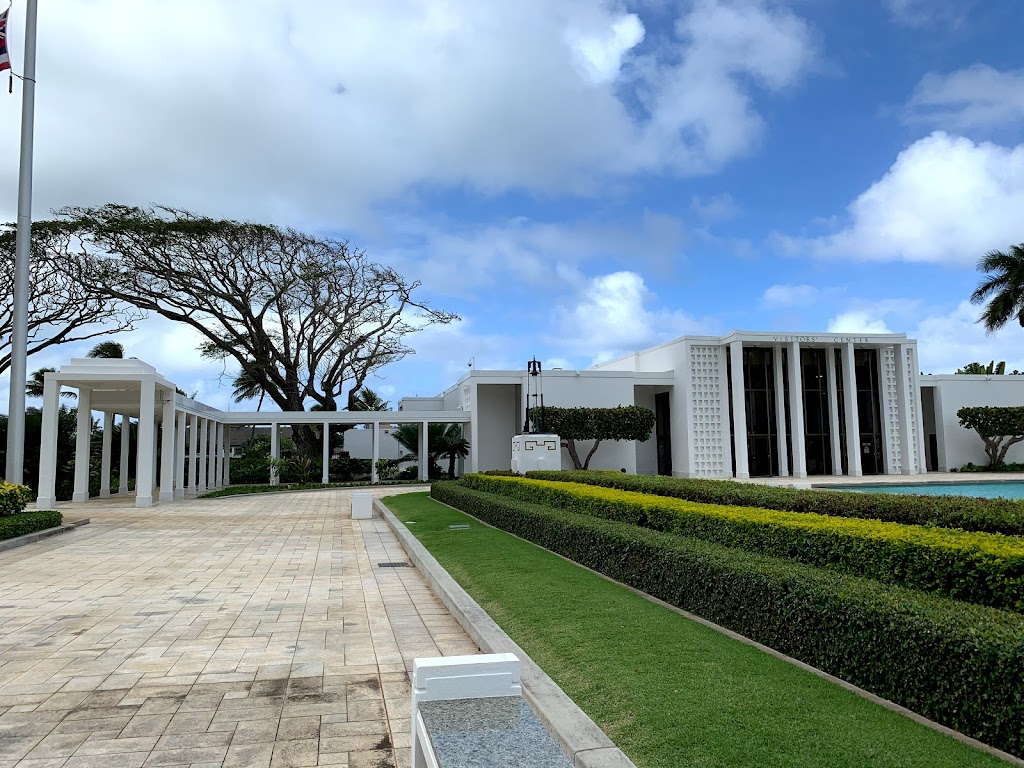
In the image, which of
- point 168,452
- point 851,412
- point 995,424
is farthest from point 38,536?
point 995,424

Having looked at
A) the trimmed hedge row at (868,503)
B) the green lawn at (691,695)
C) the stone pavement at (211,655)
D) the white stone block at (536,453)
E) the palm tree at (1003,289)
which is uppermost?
the palm tree at (1003,289)

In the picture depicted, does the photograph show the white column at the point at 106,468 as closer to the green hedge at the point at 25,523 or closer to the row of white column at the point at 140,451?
the row of white column at the point at 140,451

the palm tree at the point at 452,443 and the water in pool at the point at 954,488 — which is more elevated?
the palm tree at the point at 452,443

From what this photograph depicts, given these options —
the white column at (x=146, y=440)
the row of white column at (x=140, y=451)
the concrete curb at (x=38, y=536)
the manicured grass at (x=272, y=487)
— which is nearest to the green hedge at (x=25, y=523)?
the concrete curb at (x=38, y=536)

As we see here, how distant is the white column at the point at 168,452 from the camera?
2195cm

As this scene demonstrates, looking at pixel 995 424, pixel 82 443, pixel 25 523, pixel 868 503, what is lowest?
pixel 25 523

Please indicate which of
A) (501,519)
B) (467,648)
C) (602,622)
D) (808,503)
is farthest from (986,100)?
(467,648)

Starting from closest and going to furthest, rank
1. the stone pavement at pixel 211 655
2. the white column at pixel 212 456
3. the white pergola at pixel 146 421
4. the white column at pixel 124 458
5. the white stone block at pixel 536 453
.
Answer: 1. the stone pavement at pixel 211 655
2. the white pergola at pixel 146 421
3. the white stone block at pixel 536 453
4. the white column at pixel 124 458
5. the white column at pixel 212 456

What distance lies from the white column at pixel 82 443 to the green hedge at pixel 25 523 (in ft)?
25.7

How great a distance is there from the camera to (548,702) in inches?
153

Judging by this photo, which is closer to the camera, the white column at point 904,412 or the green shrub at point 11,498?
the green shrub at point 11,498

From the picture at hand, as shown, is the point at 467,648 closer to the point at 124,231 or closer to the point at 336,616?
the point at 336,616

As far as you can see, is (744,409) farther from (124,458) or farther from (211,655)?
(211,655)

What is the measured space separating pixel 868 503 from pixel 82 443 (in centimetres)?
2123
